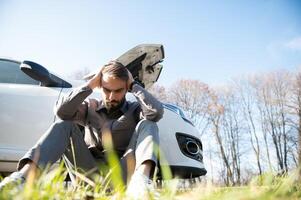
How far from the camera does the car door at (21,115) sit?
115 inches

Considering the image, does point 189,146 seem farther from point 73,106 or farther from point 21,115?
point 21,115

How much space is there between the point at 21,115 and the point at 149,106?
161 centimetres

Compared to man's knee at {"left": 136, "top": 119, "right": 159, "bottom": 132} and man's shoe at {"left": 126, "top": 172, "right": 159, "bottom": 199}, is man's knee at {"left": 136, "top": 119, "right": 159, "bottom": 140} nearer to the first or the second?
man's knee at {"left": 136, "top": 119, "right": 159, "bottom": 132}

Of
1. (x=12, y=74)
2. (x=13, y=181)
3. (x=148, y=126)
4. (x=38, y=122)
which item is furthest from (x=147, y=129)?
(x=12, y=74)

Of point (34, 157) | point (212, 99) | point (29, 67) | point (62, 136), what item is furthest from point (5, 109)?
point (212, 99)

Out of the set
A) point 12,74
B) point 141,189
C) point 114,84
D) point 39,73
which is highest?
point 12,74

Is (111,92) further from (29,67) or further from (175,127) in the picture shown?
(175,127)

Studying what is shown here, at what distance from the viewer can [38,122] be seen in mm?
3004

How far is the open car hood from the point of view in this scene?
3973 millimetres

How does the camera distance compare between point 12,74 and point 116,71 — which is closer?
point 116,71

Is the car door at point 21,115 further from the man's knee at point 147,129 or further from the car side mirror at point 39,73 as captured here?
the man's knee at point 147,129

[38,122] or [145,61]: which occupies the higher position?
[145,61]

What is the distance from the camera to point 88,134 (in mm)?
2111

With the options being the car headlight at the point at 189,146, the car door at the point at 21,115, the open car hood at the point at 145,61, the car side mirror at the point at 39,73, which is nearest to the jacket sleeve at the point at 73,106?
the car side mirror at the point at 39,73
